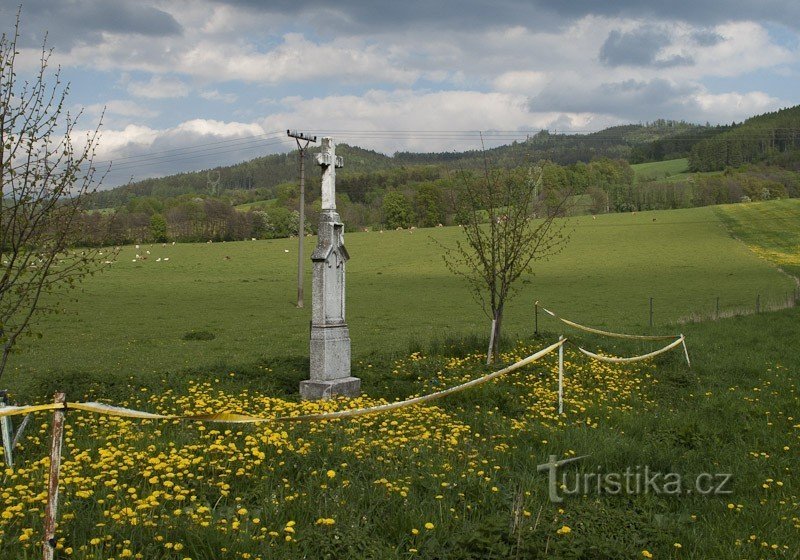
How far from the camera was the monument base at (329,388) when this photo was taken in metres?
11.6

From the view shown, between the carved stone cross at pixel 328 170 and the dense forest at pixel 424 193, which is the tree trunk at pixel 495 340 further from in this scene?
the dense forest at pixel 424 193

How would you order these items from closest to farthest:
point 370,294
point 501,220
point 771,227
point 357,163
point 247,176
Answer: point 501,220 → point 370,294 → point 771,227 → point 357,163 → point 247,176

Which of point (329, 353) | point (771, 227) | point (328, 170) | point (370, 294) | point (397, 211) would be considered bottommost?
point (370, 294)

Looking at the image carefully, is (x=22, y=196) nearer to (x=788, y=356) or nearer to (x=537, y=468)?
(x=537, y=468)

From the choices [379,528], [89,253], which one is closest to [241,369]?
[89,253]

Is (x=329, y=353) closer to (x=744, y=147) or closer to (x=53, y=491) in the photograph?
(x=53, y=491)

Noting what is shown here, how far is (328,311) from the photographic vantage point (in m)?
12.4

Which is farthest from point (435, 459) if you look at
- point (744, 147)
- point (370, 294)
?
point (744, 147)

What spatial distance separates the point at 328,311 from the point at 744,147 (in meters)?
148

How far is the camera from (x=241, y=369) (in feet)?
42.4

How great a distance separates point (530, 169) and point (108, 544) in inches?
551

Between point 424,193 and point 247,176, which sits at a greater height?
point 247,176

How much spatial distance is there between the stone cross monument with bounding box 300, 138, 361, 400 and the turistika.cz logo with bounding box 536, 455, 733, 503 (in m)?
5.20

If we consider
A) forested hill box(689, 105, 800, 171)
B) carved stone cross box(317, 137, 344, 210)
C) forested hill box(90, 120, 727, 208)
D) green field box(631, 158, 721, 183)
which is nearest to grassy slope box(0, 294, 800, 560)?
carved stone cross box(317, 137, 344, 210)
